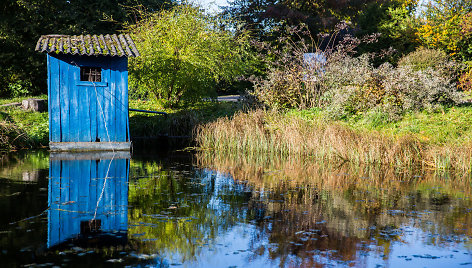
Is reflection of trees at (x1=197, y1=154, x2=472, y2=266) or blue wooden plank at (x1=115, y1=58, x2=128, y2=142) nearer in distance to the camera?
reflection of trees at (x1=197, y1=154, x2=472, y2=266)

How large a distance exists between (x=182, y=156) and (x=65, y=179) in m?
4.58

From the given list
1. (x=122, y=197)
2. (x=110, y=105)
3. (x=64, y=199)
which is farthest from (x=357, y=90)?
(x=64, y=199)

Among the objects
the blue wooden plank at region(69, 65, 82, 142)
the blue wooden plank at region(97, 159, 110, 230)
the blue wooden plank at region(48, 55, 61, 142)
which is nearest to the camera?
the blue wooden plank at region(97, 159, 110, 230)

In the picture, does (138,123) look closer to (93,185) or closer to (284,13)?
(93,185)

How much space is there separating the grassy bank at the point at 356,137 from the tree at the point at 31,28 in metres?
11.2

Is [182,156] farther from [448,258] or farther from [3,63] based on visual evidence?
[3,63]

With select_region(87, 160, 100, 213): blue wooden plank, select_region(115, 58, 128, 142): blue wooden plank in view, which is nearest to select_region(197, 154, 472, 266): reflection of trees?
select_region(87, 160, 100, 213): blue wooden plank

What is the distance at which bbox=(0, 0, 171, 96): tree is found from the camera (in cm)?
2291

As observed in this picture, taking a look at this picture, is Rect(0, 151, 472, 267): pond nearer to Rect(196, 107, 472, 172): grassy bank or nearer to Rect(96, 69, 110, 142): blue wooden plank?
Rect(196, 107, 472, 172): grassy bank

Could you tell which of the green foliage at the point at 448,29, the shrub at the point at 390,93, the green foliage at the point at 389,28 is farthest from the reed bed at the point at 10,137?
the green foliage at the point at 448,29

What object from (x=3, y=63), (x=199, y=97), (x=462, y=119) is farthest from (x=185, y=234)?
(x=3, y=63)

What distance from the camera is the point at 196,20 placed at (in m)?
19.3

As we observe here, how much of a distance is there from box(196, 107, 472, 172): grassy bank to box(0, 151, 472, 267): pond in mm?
827

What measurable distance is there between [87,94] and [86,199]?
6493mm
